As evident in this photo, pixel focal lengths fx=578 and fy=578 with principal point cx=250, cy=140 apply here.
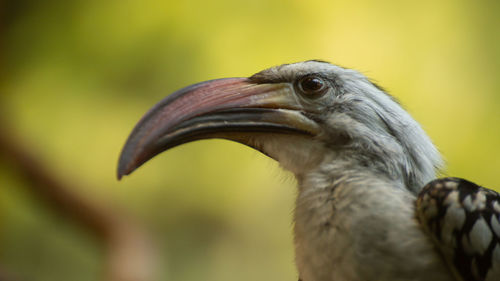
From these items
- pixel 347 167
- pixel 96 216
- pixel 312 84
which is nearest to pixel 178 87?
pixel 96 216

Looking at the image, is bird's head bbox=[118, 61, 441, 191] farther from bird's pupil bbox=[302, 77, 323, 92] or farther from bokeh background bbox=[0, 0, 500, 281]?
bokeh background bbox=[0, 0, 500, 281]

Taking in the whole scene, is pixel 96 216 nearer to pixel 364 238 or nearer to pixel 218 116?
pixel 218 116

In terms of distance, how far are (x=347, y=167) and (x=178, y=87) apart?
3.34 m

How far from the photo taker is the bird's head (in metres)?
1.46

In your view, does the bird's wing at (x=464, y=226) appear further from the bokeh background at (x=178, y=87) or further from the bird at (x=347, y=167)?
the bokeh background at (x=178, y=87)

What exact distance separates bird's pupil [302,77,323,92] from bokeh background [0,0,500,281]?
2600 mm

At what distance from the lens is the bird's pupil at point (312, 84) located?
1.59 m

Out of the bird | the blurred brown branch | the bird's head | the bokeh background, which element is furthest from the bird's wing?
the bokeh background

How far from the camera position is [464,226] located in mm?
1275

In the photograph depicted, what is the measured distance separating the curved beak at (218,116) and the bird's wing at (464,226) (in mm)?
379

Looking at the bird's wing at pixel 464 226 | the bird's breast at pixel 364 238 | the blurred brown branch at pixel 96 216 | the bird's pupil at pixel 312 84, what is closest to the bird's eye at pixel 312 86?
the bird's pupil at pixel 312 84

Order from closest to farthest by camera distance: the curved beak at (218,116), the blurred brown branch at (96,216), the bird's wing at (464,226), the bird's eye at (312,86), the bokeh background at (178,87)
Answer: the bird's wing at (464,226)
the curved beak at (218,116)
the bird's eye at (312,86)
the blurred brown branch at (96,216)
the bokeh background at (178,87)

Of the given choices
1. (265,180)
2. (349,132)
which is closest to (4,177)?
(265,180)

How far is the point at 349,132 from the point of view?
1.50 meters
